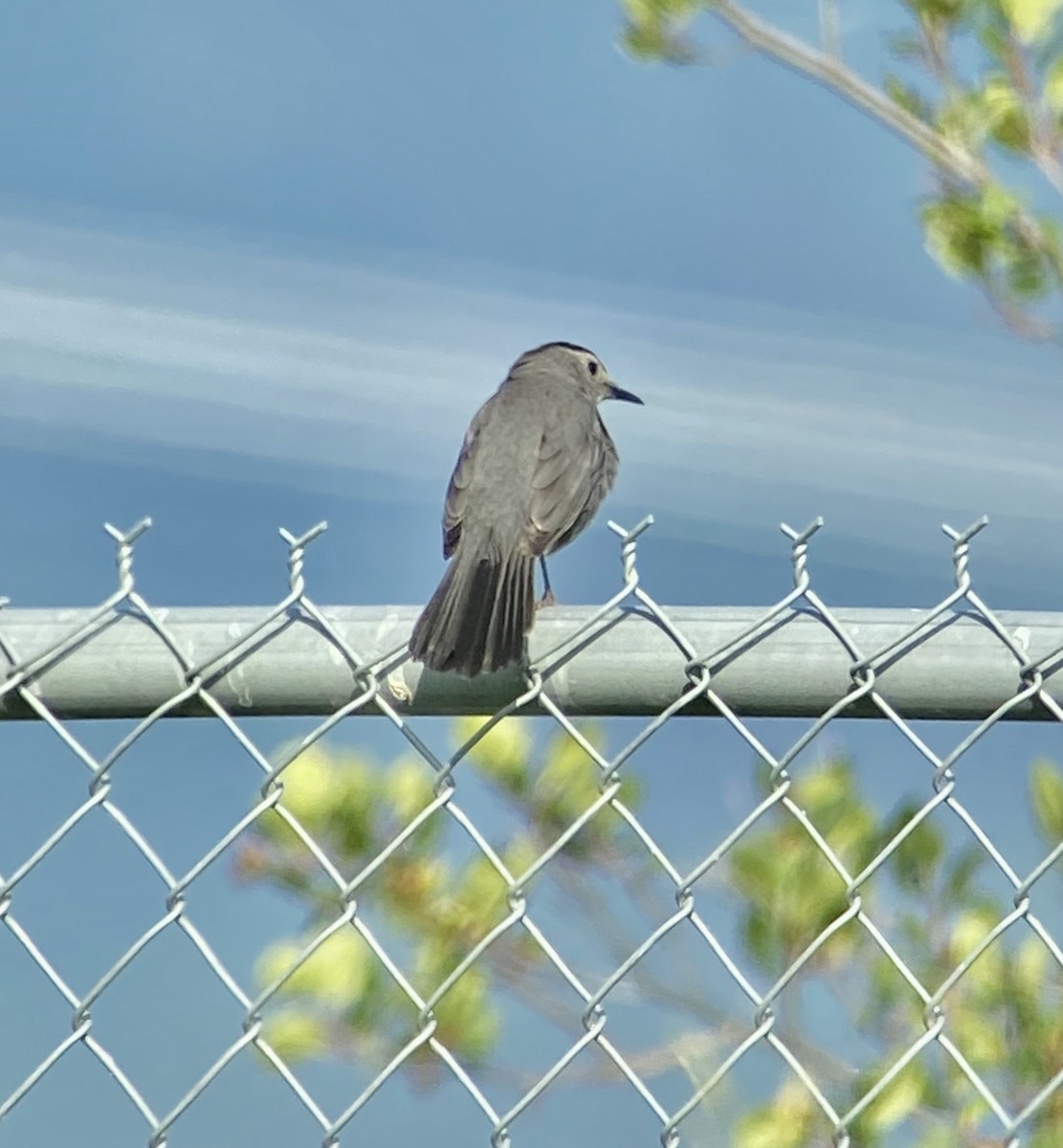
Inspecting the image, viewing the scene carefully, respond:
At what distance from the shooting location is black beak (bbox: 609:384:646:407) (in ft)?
17.0

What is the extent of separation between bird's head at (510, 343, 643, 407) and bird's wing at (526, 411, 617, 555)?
0.65m

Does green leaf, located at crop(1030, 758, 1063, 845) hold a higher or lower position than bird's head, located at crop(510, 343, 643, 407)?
lower

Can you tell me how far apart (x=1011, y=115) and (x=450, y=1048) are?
88.3 inches

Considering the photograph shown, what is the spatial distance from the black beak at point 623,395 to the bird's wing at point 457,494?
1.17 m

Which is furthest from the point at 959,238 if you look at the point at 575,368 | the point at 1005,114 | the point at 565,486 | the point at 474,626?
the point at 474,626

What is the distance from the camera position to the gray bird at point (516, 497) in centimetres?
251

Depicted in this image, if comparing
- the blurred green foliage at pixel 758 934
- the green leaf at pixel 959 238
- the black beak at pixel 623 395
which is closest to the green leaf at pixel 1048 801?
the blurred green foliage at pixel 758 934

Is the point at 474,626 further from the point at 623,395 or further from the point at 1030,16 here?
the point at 623,395

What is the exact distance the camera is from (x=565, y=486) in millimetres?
3770

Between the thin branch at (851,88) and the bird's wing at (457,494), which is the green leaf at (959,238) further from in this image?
the bird's wing at (457,494)

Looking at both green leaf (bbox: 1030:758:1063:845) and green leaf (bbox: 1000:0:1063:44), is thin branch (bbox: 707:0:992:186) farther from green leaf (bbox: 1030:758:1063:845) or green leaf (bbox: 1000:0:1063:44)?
green leaf (bbox: 1030:758:1063:845)

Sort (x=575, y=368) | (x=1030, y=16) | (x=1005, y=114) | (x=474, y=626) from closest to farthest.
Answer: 1. (x=474, y=626)
2. (x=1030, y=16)
3. (x=1005, y=114)
4. (x=575, y=368)

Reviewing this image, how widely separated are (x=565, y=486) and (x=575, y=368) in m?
1.24

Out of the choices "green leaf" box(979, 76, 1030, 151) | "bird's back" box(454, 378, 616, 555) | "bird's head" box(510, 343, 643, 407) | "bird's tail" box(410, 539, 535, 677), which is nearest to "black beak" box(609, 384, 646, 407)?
"bird's head" box(510, 343, 643, 407)
